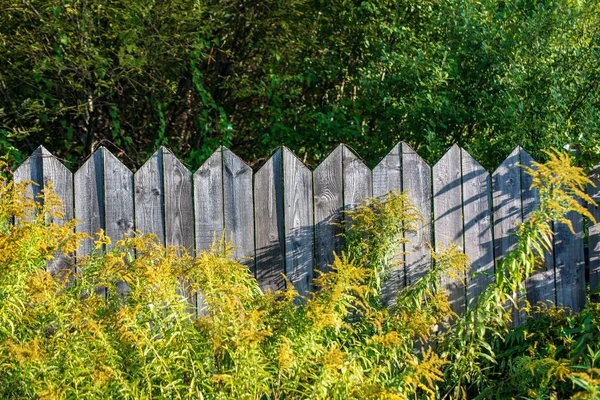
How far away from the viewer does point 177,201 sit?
4.16 metres

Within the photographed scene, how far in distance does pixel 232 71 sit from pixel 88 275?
4311 mm

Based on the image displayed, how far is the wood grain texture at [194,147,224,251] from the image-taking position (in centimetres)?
416

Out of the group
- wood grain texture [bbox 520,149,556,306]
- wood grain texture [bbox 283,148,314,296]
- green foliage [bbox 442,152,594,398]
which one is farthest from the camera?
wood grain texture [bbox 520,149,556,306]

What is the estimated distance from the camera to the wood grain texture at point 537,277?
4.46 meters

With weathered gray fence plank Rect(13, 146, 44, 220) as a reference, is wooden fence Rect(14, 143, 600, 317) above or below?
below

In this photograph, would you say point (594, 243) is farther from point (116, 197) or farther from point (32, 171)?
point (32, 171)

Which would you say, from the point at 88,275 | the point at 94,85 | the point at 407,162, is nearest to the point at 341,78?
the point at 94,85

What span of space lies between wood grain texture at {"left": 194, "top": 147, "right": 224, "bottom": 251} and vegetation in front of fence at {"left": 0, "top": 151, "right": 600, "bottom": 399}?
0.21 metres

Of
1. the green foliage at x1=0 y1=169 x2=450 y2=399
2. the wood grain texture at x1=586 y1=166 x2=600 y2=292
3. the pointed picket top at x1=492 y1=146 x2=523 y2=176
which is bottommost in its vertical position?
the green foliage at x1=0 y1=169 x2=450 y2=399

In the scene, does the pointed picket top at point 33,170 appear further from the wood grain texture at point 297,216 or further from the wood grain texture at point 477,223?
the wood grain texture at point 477,223

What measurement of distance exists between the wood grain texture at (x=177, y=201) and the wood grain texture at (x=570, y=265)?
226 centimetres

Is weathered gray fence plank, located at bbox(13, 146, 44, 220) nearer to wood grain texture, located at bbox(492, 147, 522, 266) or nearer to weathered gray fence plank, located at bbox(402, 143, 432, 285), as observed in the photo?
weathered gray fence plank, located at bbox(402, 143, 432, 285)

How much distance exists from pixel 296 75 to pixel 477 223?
11.2 feet

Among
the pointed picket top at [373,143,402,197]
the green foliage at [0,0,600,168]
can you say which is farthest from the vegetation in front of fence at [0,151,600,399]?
the green foliage at [0,0,600,168]
